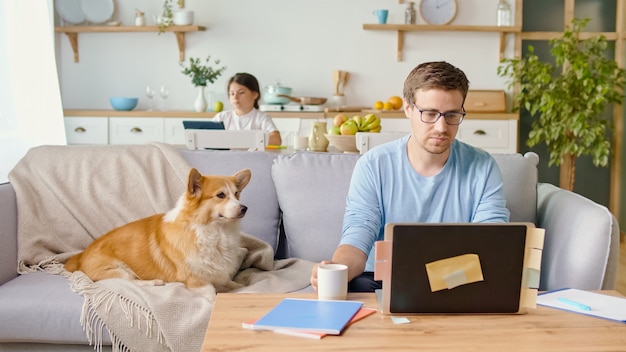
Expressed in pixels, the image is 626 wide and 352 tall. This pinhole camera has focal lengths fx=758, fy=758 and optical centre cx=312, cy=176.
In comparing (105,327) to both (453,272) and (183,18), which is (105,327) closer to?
(453,272)

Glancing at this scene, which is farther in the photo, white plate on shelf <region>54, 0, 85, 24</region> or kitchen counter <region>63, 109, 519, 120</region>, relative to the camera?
white plate on shelf <region>54, 0, 85, 24</region>

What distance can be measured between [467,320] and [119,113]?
4.64 meters

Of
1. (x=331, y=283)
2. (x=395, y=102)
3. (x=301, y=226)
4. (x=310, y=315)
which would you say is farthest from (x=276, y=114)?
(x=310, y=315)

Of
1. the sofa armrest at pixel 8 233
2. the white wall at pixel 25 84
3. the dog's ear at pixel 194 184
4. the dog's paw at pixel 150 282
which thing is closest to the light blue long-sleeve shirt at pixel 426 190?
the dog's ear at pixel 194 184

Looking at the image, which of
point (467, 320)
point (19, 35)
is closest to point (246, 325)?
point (467, 320)

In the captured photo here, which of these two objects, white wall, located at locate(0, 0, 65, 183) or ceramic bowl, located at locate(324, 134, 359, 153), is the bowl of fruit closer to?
ceramic bowl, located at locate(324, 134, 359, 153)

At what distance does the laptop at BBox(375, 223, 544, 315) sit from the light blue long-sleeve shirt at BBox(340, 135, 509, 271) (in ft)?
2.00

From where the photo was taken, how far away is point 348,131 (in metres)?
3.50

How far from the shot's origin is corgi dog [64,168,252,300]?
97.6 inches

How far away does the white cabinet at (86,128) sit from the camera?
571cm

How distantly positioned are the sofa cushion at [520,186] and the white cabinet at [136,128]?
353 cm

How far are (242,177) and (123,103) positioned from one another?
137 inches

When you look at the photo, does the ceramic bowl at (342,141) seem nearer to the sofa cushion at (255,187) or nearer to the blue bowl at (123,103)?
the sofa cushion at (255,187)

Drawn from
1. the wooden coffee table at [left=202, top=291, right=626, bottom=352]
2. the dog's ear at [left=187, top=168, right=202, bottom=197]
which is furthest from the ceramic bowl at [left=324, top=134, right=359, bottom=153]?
the wooden coffee table at [left=202, top=291, right=626, bottom=352]
